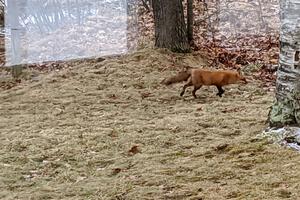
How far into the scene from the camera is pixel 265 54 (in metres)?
9.52

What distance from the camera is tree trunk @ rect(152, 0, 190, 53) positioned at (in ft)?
28.7

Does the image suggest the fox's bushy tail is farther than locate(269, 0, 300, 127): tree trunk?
Yes

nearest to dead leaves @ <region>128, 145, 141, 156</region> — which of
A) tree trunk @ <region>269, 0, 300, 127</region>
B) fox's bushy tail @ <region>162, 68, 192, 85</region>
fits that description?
tree trunk @ <region>269, 0, 300, 127</region>

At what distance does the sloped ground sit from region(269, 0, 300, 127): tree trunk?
0.96ft

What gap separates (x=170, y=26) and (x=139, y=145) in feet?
15.0

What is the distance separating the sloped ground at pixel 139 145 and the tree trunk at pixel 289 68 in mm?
292

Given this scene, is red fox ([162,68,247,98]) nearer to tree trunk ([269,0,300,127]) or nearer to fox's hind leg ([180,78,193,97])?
fox's hind leg ([180,78,193,97])

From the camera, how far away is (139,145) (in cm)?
454

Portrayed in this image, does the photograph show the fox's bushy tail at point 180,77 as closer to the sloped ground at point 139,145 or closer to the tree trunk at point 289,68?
the sloped ground at point 139,145

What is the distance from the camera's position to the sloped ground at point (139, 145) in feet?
11.4

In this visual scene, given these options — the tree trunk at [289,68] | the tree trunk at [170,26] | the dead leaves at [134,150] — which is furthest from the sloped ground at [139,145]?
the tree trunk at [170,26]

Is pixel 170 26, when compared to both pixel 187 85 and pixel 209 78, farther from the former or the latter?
pixel 209 78

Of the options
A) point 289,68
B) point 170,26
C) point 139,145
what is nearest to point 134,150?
point 139,145

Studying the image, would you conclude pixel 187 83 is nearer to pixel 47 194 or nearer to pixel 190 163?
pixel 190 163
